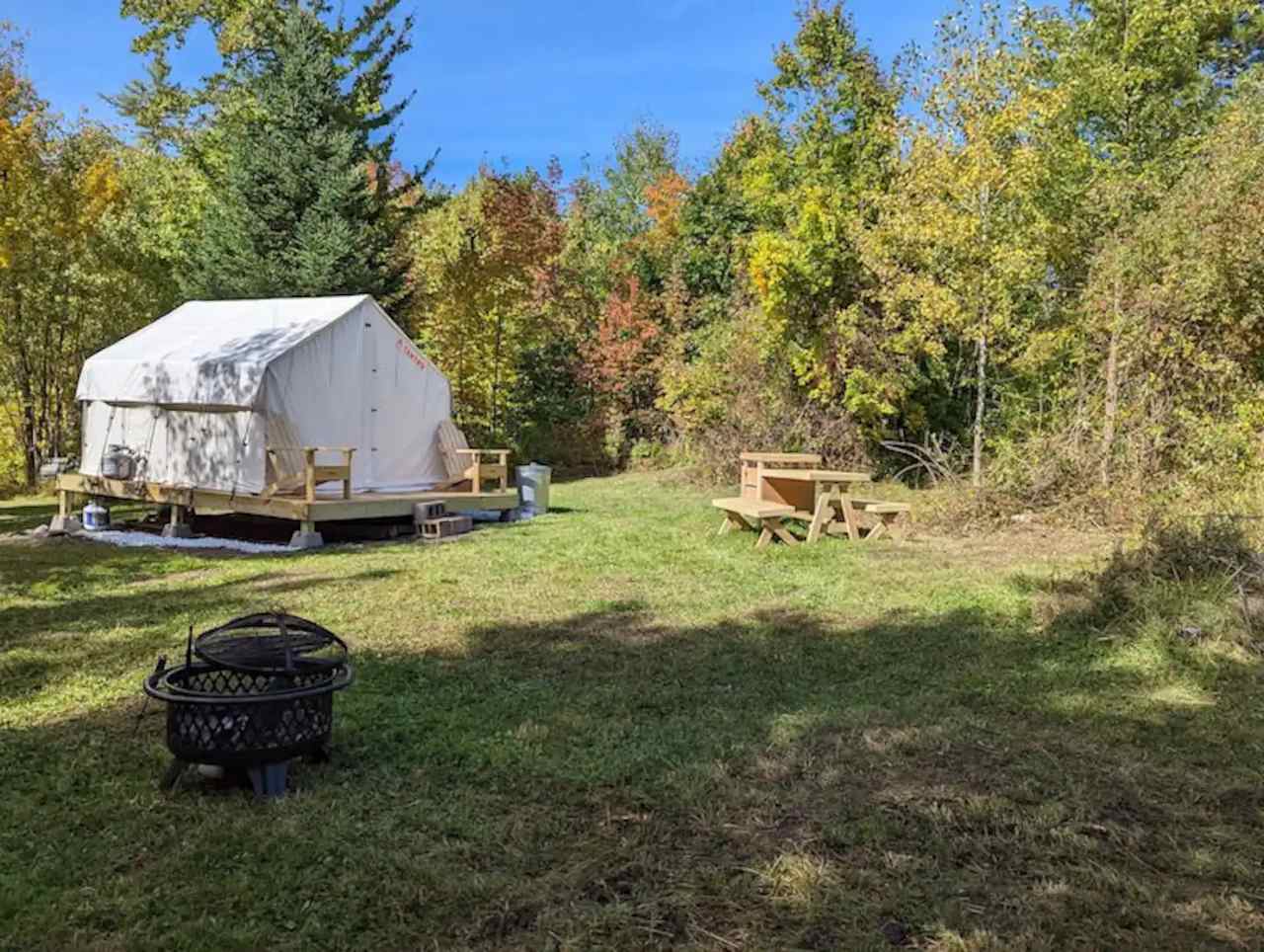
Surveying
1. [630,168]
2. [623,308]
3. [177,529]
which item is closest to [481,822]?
[177,529]

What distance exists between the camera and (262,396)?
1034 cm

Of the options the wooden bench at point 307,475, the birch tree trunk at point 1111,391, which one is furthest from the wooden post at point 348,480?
the birch tree trunk at point 1111,391

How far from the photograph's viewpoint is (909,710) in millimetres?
4238

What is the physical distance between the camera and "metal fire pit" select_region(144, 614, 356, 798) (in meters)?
3.14

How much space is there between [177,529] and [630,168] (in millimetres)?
27642

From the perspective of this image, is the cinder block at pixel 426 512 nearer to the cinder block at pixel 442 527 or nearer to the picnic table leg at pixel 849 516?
the cinder block at pixel 442 527

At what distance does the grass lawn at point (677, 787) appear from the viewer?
8.22 feet

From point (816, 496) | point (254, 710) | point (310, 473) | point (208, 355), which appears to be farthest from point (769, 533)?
point (208, 355)

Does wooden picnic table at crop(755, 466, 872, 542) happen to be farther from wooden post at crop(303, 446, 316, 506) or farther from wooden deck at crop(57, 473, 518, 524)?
wooden post at crop(303, 446, 316, 506)

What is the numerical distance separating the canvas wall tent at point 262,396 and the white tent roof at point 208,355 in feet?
0.06

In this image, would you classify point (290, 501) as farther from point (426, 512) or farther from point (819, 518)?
point (819, 518)

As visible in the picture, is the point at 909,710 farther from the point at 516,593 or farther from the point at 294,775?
the point at 516,593

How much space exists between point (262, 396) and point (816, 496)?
252 inches

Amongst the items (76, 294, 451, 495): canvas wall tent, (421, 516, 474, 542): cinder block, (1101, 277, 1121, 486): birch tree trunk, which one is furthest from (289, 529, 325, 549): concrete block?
(1101, 277, 1121, 486): birch tree trunk
